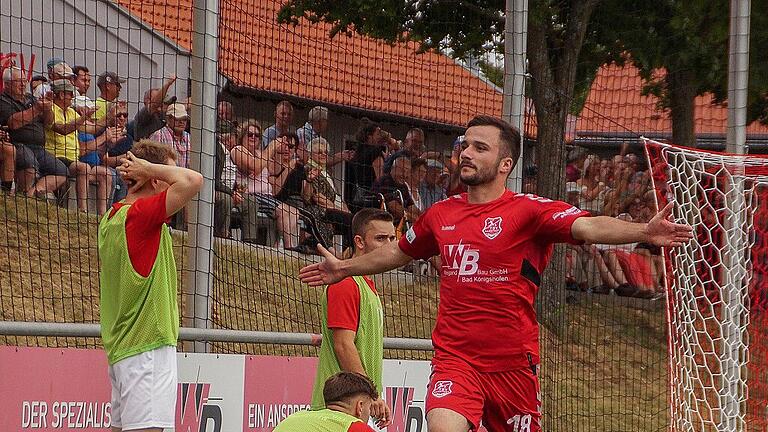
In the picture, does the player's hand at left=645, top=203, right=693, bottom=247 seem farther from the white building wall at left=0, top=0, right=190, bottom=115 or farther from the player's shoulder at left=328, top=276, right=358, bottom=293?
the white building wall at left=0, top=0, right=190, bottom=115

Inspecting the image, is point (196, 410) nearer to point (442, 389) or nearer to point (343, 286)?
point (343, 286)

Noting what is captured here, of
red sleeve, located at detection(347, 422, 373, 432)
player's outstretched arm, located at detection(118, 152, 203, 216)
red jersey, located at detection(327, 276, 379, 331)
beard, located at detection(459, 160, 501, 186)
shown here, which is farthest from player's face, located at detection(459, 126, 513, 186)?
red sleeve, located at detection(347, 422, 373, 432)

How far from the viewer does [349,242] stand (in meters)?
10.5

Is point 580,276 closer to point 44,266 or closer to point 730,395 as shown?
point 730,395

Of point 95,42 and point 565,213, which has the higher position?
point 95,42

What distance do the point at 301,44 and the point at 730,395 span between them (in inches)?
174

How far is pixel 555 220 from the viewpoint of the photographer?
280 inches

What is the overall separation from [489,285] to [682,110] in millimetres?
6535

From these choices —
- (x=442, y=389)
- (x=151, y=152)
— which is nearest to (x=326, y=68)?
(x=151, y=152)

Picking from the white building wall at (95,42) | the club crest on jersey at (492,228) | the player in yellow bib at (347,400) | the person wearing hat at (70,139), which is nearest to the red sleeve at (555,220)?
the club crest on jersey at (492,228)

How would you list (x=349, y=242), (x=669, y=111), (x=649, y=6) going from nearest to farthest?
1. (x=349, y=242)
2. (x=669, y=111)
3. (x=649, y=6)

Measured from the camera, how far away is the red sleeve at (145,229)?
720 centimetres

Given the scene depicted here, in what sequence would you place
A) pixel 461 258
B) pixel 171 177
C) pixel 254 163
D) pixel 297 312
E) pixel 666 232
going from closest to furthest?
pixel 666 232 → pixel 171 177 → pixel 461 258 → pixel 254 163 → pixel 297 312

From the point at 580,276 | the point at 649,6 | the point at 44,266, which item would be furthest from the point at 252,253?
Answer: the point at 649,6
